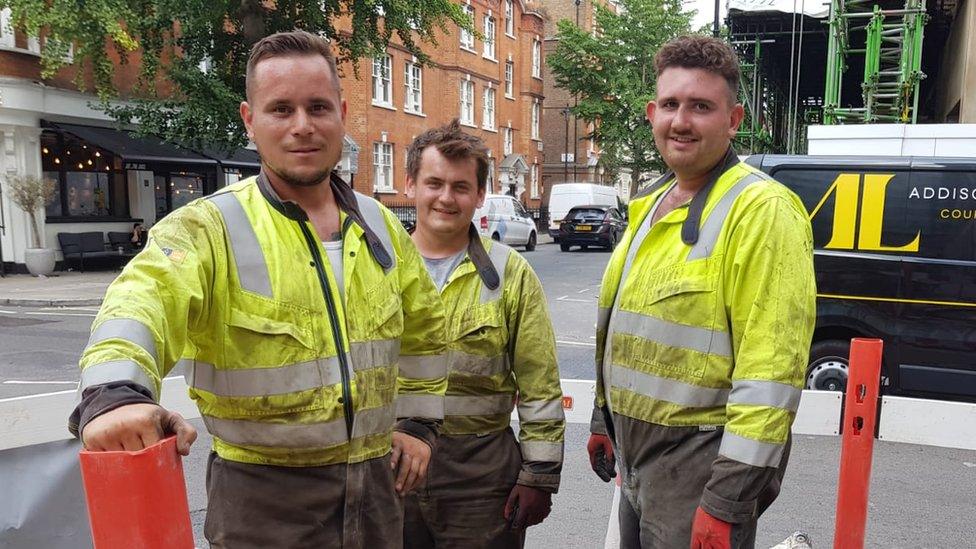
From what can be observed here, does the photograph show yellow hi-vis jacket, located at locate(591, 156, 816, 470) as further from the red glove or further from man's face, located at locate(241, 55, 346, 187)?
man's face, located at locate(241, 55, 346, 187)

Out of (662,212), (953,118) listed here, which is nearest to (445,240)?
(662,212)

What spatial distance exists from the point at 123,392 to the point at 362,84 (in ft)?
89.6

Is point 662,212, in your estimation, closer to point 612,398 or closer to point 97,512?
point 612,398

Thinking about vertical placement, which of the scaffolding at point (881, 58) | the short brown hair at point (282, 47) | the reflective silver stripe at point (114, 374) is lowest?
the reflective silver stripe at point (114, 374)

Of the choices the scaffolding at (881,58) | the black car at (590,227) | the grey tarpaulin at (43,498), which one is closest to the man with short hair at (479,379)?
the grey tarpaulin at (43,498)

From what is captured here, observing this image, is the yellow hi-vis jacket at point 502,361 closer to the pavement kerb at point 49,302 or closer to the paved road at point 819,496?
the paved road at point 819,496

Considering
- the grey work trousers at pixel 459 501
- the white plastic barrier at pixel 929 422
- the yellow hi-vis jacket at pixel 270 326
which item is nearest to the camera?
the yellow hi-vis jacket at pixel 270 326

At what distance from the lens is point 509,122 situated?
3906 centimetres

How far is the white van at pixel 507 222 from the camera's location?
74.2 feet

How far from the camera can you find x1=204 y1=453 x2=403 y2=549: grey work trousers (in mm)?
1799

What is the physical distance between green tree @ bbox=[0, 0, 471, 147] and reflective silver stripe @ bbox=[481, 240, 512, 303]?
13.0m

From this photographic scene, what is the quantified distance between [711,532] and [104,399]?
1.58 m

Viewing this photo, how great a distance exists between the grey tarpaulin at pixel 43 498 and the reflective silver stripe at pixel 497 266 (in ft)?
5.24

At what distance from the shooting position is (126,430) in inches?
46.8
